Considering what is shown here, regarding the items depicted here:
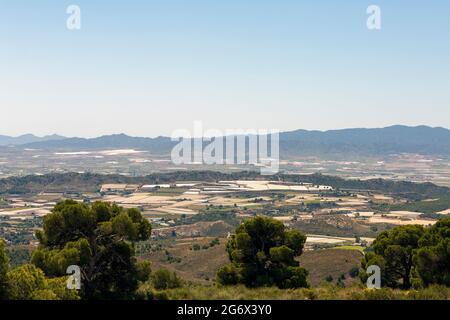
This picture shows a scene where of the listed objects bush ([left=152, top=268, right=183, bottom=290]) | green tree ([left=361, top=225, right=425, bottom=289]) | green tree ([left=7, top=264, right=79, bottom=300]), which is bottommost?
bush ([left=152, top=268, right=183, bottom=290])

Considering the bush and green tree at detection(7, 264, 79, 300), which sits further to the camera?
the bush

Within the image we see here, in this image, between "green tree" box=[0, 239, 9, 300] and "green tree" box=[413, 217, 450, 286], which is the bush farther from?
"green tree" box=[413, 217, 450, 286]

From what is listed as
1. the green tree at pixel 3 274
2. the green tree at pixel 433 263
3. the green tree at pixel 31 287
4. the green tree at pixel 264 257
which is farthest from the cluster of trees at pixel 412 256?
the green tree at pixel 3 274

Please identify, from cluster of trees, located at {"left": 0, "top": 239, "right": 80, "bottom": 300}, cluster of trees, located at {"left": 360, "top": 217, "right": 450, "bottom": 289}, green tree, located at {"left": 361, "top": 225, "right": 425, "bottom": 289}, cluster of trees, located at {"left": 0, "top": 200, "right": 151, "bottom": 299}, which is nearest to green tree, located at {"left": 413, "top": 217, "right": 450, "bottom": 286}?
cluster of trees, located at {"left": 360, "top": 217, "right": 450, "bottom": 289}

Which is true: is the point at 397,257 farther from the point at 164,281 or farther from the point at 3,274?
the point at 3,274
